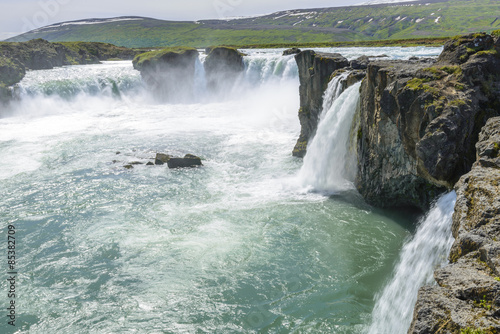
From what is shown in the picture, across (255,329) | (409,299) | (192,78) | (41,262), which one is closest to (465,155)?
(409,299)

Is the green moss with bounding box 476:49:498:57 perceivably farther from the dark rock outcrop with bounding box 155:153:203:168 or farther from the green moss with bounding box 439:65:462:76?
the dark rock outcrop with bounding box 155:153:203:168

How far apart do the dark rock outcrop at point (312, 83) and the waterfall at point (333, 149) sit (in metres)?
3.51

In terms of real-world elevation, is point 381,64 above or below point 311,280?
above

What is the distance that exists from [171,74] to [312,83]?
39.1 meters

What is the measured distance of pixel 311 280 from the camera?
41.4 feet

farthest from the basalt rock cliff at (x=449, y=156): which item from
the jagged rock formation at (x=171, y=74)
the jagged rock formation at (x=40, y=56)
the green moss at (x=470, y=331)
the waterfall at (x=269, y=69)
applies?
the jagged rock formation at (x=40, y=56)

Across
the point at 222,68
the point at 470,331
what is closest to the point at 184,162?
the point at 470,331

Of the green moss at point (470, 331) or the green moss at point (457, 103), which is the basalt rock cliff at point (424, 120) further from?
the green moss at point (470, 331)

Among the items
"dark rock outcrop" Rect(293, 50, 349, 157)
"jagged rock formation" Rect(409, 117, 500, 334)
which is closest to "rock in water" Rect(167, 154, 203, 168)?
"dark rock outcrop" Rect(293, 50, 349, 157)

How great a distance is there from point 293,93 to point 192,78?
72.8ft

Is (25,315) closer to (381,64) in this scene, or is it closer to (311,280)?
(311,280)

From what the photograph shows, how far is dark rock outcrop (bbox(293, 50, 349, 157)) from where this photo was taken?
25109 mm

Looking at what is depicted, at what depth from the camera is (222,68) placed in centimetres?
5738

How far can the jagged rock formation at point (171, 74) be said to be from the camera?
5950cm
